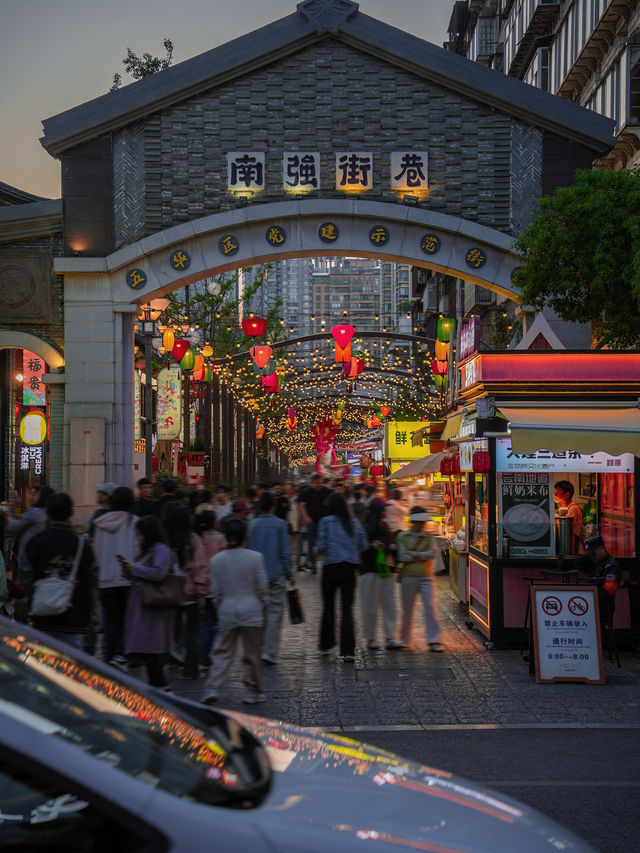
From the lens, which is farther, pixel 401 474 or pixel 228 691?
pixel 401 474

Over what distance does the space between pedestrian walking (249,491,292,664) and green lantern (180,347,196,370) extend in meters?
15.8

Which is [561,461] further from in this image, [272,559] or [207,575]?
[207,575]

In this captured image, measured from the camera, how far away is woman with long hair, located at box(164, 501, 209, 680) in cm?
1009

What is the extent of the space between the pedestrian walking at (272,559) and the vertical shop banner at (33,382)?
18.3 m

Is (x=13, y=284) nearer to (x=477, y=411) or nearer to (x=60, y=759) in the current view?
(x=477, y=411)

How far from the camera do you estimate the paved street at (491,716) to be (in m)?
6.36

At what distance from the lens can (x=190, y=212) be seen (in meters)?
22.9

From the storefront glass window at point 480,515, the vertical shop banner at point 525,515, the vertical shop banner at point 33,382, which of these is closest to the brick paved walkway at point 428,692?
→ the vertical shop banner at point 525,515

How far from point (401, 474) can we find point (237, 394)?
918 inches

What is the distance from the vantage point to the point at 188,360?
26469mm

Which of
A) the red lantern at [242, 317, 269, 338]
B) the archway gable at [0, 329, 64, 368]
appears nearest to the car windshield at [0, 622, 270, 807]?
the archway gable at [0, 329, 64, 368]

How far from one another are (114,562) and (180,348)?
53.7 ft

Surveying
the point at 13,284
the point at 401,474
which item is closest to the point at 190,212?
the point at 13,284

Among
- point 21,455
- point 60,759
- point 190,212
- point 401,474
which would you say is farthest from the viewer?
point 21,455
